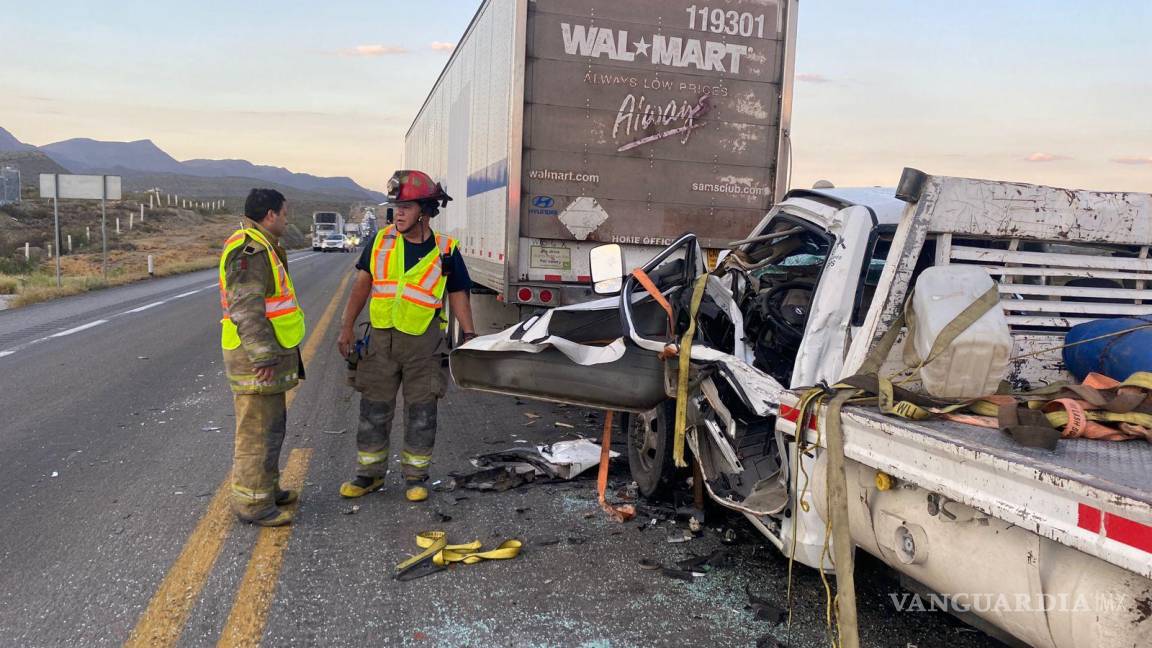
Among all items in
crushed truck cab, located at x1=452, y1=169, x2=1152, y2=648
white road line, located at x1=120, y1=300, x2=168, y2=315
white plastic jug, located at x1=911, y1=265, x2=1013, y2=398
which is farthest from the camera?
white road line, located at x1=120, y1=300, x2=168, y2=315

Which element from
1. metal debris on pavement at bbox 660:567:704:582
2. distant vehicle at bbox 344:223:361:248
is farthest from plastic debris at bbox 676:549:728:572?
distant vehicle at bbox 344:223:361:248

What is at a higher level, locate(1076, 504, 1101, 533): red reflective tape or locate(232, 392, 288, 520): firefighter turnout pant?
locate(1076, 504, 1101, 533): red reflective tape

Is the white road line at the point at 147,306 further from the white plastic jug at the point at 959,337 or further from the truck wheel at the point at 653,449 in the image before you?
the white plastic jug at the point at 959,337

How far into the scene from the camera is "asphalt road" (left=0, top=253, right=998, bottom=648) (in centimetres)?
328

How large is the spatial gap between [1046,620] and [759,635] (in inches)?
55.7

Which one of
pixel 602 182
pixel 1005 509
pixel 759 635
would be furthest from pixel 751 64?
pixel 1005 509

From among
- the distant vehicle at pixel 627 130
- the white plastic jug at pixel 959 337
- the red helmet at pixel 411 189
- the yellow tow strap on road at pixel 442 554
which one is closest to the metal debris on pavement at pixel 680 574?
the yellow tow strap on road at pixel 442 554

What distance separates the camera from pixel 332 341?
37.0 ft

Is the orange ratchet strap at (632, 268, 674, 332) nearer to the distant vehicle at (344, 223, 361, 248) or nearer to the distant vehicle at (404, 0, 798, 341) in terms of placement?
the distant vehicle at (404, 0, 798, 341)

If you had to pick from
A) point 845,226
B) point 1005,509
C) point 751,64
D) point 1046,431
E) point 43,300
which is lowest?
point 43,300

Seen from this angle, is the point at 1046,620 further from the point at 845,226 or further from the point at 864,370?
the point at 845,226

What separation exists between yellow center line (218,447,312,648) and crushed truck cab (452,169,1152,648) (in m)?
1.28

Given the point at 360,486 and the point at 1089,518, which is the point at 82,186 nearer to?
the point at 360,486

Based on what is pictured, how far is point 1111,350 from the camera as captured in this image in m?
3.00
